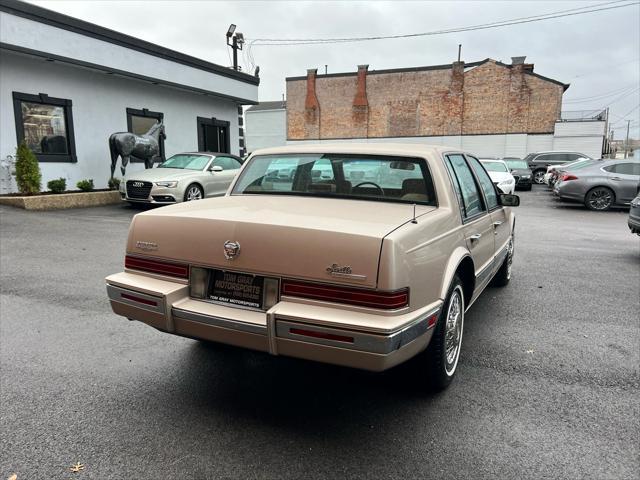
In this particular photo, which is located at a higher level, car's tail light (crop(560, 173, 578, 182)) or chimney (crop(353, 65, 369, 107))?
chimney (crop(353, 65, 369, 107))

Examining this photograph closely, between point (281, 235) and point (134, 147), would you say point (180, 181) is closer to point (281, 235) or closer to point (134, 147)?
point (134, 147)

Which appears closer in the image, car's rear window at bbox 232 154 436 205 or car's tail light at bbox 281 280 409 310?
car's tail light at bbox 281 280 409 310

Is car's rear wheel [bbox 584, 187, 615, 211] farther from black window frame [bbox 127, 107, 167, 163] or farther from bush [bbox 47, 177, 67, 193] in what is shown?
bush [bbox 47, 177, 67, 193]

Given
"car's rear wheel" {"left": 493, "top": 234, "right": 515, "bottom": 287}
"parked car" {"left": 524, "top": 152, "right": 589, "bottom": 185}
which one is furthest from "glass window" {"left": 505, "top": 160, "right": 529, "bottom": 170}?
"car's rear wheel" {"left": 493, "top": 234, "right": 515, "bottom": 287}

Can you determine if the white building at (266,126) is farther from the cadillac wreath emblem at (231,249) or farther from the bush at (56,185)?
the cadillac wreath emblem at (231,249)

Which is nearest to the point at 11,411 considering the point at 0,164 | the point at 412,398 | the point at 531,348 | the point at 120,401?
the point at 120,401

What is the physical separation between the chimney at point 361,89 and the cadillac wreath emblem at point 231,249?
35970mm

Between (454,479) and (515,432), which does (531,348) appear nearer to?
(515,432)

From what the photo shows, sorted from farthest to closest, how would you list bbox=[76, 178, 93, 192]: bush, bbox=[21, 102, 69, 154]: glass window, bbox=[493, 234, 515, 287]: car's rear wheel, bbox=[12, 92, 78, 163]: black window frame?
bbox=[76, 178, 93, 192]: bush
bbox=[21, 102, 69, 154]: glass window
bbox=[12, 92, 78, 163]: black window frame
bbox=[493, 234, 515, 287]: car's rear wheel

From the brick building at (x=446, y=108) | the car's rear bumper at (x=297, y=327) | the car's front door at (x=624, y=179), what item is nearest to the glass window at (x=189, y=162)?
the car's rear bumper at (x=297, y=327)

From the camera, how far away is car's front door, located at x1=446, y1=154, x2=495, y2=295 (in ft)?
11.7

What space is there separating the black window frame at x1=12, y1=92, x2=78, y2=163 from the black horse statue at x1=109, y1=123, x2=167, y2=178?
107 cm

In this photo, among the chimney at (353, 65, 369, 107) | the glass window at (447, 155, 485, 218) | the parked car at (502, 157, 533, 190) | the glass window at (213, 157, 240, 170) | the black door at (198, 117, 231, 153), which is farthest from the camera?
the chimney at (353, 65, 369, 107)

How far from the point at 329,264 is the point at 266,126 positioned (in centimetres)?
4192
